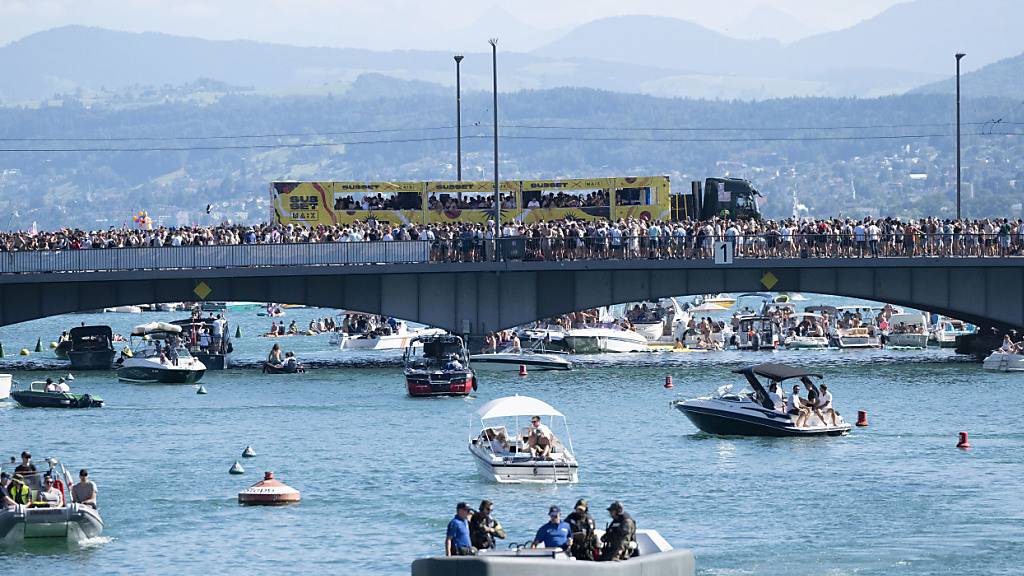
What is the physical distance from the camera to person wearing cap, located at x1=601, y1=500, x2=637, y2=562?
128ft

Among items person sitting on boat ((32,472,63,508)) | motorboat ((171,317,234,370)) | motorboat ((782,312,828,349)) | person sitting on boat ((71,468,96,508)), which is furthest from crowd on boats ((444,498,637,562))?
motorboat ((782,312,828,349))

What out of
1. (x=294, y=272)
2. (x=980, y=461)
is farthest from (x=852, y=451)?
(x=294, y=272)

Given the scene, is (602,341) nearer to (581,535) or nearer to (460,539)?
(460,539)

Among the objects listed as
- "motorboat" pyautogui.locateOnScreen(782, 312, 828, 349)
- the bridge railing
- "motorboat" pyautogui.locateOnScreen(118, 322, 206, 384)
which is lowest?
"motorboat" pyautogui.locateOnScreen(118, 322, 206, 384)

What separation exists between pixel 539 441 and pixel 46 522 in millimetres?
15406

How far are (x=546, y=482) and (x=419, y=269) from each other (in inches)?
1415

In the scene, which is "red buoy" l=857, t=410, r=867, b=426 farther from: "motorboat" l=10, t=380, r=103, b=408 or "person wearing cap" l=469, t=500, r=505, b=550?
"motorboat" l=10, t=380, r=103, b=408

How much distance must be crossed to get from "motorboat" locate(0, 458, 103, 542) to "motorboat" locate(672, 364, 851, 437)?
25.8 meters

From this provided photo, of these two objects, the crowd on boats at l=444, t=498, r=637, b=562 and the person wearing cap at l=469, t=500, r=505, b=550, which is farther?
the person wearing cap at l=469, t=500, r=505, b=550

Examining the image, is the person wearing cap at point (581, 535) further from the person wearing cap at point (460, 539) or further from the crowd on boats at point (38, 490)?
the crowd on boats at point (38, 490)

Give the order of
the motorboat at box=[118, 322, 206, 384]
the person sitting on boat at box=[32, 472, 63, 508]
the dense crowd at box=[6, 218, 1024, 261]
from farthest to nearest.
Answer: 1. the dense crowd at box=[6, 218, 1024, 261]
2. the motorboat at box=[118, 322, 206, 384]
3. the person sitting on boat at box=[32, 472, 63, 508]

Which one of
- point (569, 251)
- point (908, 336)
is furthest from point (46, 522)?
point (908, 336)

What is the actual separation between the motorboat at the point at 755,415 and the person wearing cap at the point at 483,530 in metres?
24.9

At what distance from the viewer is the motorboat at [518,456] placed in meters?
55.7
